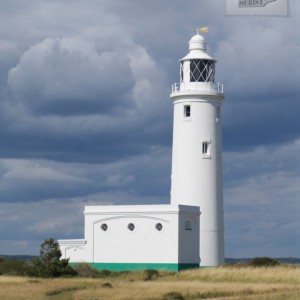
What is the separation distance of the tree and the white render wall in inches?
103

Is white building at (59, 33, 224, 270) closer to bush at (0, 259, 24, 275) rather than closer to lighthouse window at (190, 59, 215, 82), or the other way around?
lighthouse window at (190, 59, 215, 82)

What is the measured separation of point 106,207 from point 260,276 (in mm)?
10532

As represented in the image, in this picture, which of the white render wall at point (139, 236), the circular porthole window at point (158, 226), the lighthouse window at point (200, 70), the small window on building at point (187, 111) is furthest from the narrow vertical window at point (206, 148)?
the circular porthole window at point (158, 226)

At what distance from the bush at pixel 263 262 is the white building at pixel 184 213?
6.27 ft

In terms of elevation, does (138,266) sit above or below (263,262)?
below

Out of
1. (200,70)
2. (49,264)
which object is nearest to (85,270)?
(49,264)

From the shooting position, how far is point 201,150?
165ft

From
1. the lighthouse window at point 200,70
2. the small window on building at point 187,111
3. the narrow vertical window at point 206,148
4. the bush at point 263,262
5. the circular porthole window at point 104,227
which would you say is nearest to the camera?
the circular porthole window at point 104,227

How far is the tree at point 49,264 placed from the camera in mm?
44469

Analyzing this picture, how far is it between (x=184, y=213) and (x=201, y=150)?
4.37 m

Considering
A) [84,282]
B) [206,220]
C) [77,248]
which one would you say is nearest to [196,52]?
[206,220]

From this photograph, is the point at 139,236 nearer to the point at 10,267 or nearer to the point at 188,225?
the point at 188,225

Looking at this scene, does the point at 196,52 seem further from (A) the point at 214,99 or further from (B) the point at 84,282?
(B) the point at 84,282

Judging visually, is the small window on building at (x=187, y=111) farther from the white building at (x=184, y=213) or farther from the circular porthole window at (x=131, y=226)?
the circular porthole window at (x=131, y=226)
